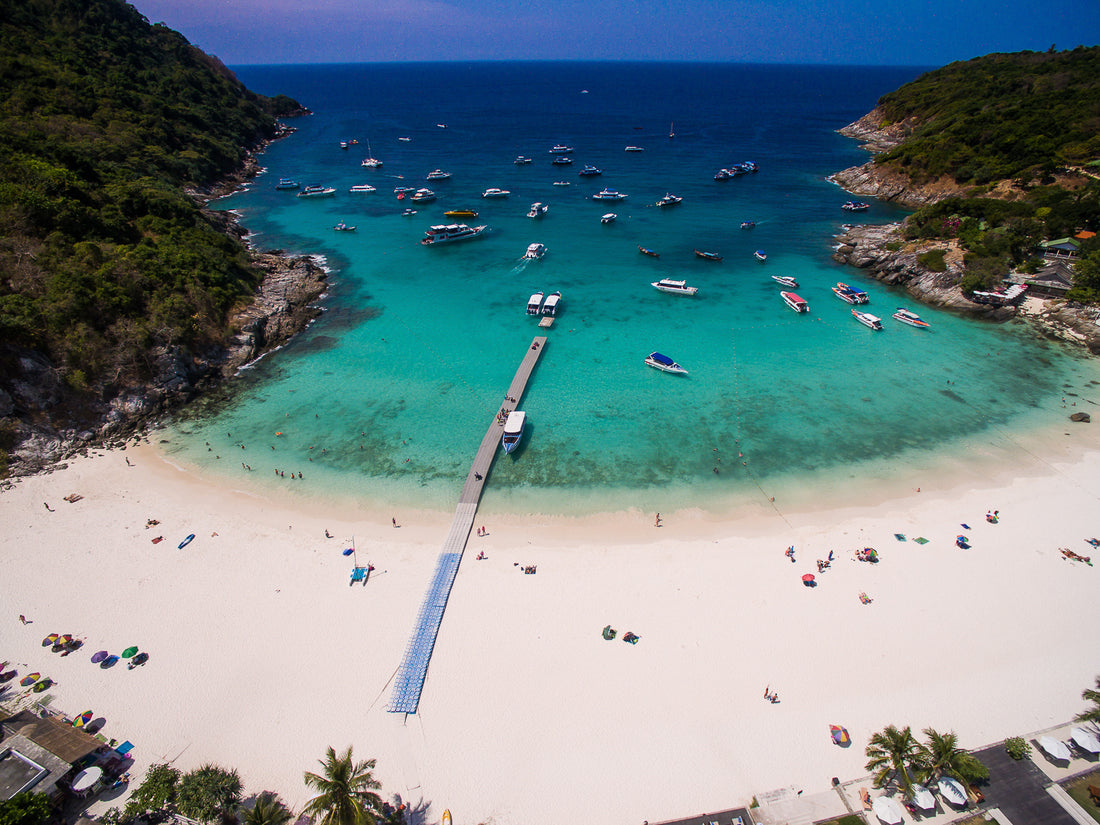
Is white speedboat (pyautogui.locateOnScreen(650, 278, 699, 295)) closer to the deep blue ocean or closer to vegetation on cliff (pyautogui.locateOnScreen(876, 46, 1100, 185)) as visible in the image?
the deep blue ocean

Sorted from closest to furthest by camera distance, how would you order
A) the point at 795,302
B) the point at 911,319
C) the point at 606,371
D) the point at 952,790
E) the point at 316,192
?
the point at 952,790, the point at 606,371, the point at 911,319, the point at 795,302, the point at 316,192

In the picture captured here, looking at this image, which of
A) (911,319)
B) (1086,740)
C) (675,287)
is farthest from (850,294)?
(1086,740)

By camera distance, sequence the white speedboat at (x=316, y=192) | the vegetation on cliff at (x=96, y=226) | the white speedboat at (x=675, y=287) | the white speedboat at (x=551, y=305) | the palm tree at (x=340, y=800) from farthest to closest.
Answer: the white speedboat at (x=316, y=192) → the white speedboat at (x=675, y=287) → the white speedboat at (x=551, y=305) → the vegetation on cliff at (x=96, y=226) → the palm tree at (x=340, y=800)

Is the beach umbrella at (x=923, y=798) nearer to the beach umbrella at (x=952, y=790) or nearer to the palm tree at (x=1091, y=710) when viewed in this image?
the beach umbrella at (x=952, y=790)

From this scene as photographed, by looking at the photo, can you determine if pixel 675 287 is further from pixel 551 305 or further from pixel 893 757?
pixel 893 757

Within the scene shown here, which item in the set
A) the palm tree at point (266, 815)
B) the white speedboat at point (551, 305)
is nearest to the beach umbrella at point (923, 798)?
the palm tree at point (266, 815)
